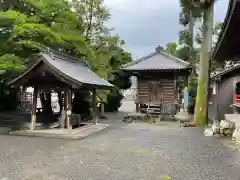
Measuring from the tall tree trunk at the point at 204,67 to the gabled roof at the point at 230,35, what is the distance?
8.34 meters

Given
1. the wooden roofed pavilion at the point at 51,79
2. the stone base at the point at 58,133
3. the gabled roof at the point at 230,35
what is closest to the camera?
the gabled roof at the point at 230,35

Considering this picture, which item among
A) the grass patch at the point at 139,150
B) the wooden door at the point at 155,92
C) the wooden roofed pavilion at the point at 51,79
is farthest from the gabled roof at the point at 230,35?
the wooden door at the point at 155,92

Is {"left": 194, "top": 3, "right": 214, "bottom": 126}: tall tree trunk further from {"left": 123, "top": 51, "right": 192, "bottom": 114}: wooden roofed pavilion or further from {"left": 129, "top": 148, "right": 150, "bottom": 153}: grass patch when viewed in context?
{"left": 129, "top": 148, "right": 150, "bottom": 153}: grass patch

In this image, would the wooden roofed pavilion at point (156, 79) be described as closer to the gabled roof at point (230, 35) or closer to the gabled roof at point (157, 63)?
the gabled roof at point (157, 63)

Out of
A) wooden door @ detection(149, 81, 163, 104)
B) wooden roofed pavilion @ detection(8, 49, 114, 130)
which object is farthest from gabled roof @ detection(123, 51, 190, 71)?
wooden roofed pavilion @ detection(8, 49, 114, 130)

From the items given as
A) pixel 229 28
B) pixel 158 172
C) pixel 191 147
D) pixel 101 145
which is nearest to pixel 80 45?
pixel 101 145

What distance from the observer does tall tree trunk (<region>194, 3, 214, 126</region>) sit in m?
14.7

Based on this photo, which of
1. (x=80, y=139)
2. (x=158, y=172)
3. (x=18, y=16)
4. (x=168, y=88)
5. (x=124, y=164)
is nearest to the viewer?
(x=158, y=172)

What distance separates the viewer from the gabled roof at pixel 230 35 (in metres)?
3.73

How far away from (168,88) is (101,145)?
36.3 feet

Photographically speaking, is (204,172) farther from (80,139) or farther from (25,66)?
(25,66)

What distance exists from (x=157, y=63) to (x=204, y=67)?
17.5 feet

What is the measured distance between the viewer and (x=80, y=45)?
14.5m

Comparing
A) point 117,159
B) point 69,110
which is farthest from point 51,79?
point 117,159
